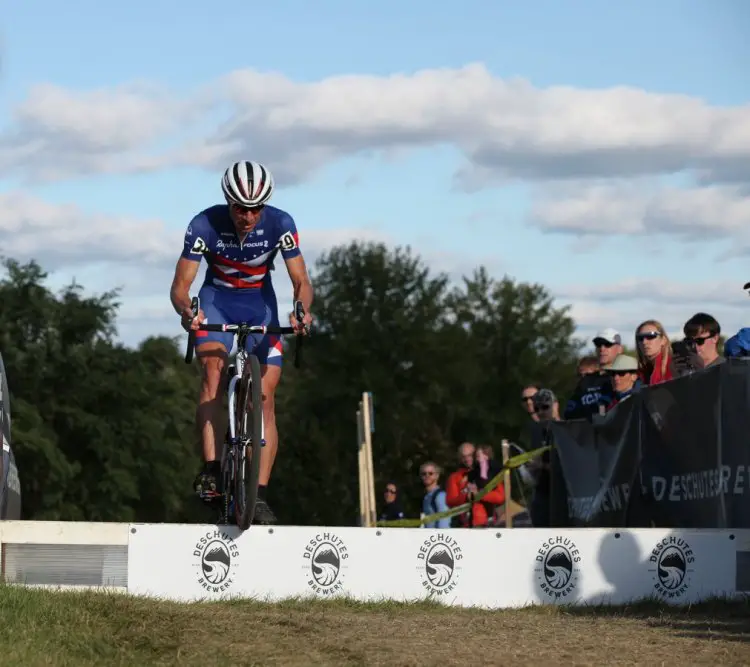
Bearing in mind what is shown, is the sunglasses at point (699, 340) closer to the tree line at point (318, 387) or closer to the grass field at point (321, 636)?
the grass field at point (321, 636)

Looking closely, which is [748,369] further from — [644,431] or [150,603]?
[150,603]

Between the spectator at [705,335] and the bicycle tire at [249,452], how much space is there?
360 centimetres

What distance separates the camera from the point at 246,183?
10508 mm

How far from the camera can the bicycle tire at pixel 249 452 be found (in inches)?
394

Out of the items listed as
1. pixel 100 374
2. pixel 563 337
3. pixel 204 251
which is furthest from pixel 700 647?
pixel 563 337

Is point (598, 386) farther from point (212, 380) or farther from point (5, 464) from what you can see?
point (5, 464)

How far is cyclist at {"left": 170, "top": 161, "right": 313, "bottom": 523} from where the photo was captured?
10.8 metres

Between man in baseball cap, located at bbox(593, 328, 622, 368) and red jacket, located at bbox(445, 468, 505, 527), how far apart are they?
3.40 meters

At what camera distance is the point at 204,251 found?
10.8 m

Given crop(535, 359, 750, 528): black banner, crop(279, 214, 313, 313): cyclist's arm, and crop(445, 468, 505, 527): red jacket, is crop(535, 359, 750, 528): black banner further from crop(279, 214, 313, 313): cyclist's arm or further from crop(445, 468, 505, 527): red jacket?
crop(279, 214, 313, 313): cyclist's arm

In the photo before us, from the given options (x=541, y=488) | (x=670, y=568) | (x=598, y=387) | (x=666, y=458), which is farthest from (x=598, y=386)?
(x=670, y=568)

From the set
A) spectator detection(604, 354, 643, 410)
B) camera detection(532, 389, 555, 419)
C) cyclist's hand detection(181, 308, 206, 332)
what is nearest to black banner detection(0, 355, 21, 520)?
cyclist's hand detection(181, 308, 206, 332)

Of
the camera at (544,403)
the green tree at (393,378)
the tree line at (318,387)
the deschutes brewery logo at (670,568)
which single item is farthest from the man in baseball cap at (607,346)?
the green tree at (393,378)

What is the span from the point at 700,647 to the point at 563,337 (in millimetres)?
75897
